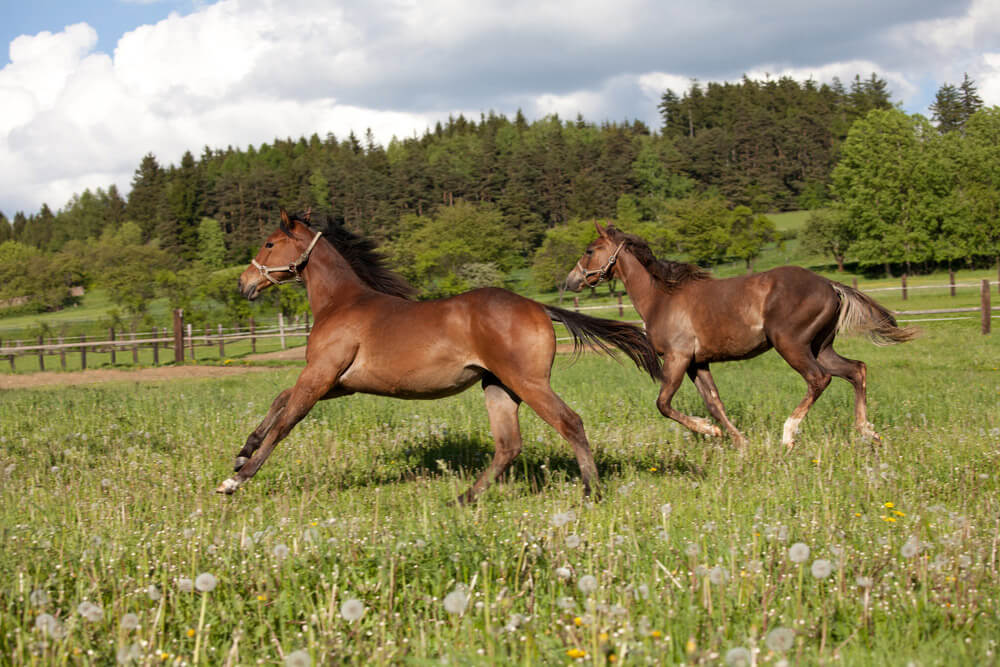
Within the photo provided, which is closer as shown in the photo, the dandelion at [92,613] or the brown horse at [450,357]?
the dandelion at [92,613]

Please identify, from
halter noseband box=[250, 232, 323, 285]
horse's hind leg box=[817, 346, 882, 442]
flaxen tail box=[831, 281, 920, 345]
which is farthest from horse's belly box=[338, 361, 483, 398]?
flaxen tail box=[831, 281, 920, 345]

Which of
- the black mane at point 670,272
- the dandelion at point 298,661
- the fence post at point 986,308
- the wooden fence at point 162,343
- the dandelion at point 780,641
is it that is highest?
the black mane at point 670,272

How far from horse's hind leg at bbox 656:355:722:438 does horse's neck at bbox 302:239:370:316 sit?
10.7 ft

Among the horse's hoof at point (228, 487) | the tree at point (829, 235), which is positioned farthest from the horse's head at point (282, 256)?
the tree at point (829, 235)

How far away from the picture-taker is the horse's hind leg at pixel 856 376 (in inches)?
317

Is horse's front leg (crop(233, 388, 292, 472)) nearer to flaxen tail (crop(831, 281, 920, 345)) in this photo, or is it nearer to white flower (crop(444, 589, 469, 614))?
white flower (crop(444, 589, 469, 614))

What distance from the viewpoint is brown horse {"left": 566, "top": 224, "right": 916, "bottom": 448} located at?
8.37 metres

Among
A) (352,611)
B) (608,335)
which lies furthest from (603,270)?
(352,611)

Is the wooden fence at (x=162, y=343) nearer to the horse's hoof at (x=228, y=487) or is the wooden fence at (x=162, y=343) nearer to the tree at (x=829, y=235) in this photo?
the horse's hoof at (x=228, y=487)

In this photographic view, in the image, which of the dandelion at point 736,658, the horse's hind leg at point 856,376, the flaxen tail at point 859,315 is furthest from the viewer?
the flaxen tail at point 859,315

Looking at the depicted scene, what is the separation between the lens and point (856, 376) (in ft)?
27.9

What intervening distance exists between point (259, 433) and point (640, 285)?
4.97m

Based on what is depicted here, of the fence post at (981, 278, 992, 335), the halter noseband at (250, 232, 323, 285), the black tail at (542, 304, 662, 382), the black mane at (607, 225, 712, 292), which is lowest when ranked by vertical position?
the fence post at (981, 278, 992, 335)

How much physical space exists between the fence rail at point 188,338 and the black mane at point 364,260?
17.8 metres
